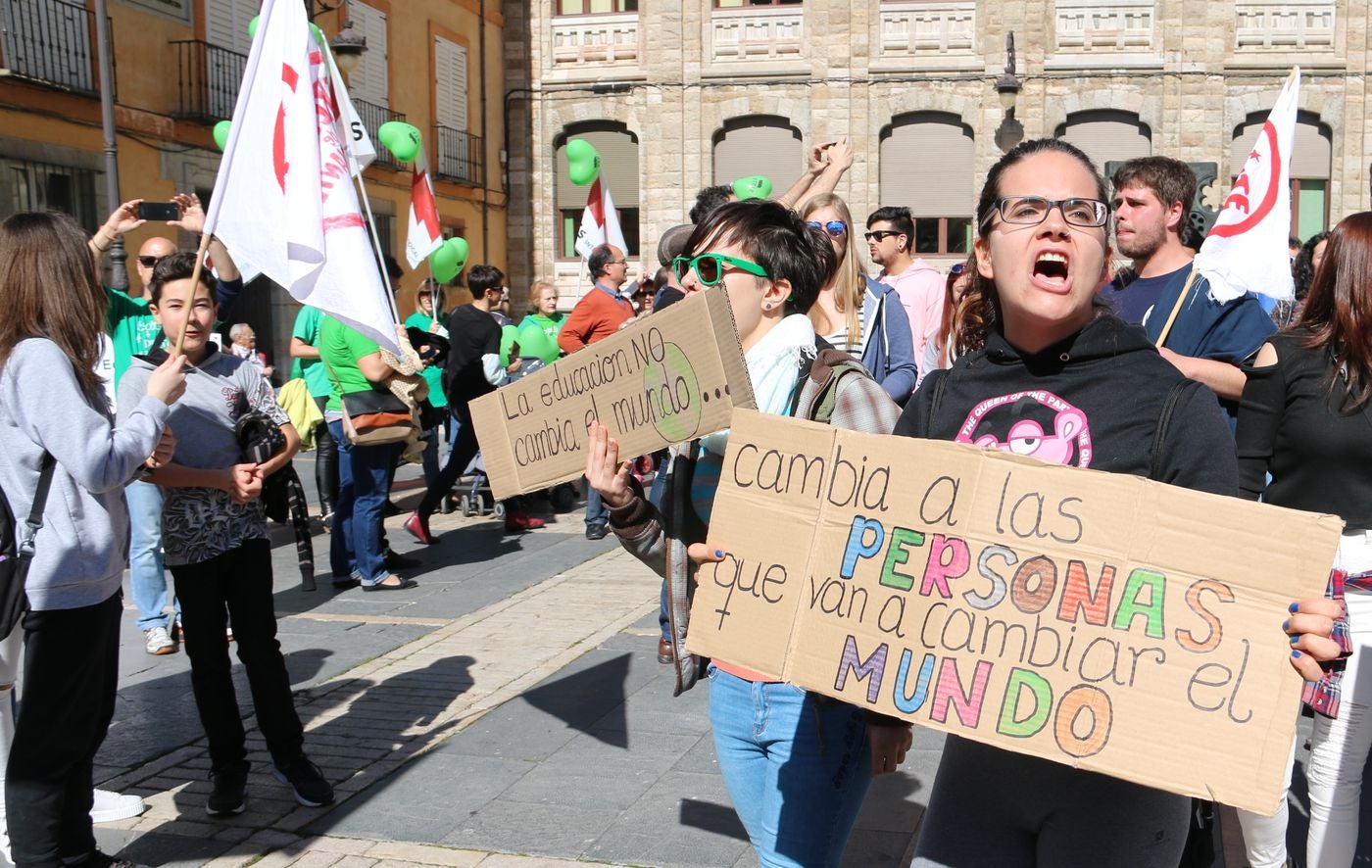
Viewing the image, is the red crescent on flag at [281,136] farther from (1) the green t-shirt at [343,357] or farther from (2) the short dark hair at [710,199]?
(1) the green t-shirt at [343,357]

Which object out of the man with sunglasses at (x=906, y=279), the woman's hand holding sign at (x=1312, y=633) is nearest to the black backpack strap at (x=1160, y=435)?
the woman's hand holding sign at (x=1312, y=633)

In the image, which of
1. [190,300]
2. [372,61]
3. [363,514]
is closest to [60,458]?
[190,300]

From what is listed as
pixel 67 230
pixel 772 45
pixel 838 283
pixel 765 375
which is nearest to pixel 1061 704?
pixel 765 375

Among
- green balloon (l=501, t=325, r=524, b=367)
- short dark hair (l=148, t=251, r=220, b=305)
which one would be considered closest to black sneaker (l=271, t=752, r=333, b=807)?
short dark hair (l=148, t=251, r=220, b=305)

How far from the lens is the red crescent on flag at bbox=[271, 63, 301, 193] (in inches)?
187

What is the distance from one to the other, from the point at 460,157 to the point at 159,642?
20.3 meters

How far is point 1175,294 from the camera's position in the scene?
4.33 metres

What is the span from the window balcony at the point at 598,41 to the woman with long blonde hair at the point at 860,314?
69.5 ft

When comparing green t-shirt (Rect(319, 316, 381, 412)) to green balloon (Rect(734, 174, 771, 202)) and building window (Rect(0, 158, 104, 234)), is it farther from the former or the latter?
building window (Rect(0, 158, 104, 234))

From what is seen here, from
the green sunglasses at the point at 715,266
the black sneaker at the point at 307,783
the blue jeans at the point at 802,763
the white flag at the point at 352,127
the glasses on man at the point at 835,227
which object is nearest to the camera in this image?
the blue jeans at the point at 802,763

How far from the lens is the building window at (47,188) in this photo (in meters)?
14.9

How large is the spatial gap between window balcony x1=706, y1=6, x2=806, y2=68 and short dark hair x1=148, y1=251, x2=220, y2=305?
22.0m

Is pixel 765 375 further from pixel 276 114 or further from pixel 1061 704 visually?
pixel 276 114

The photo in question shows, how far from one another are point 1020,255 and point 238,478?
3.12 m
